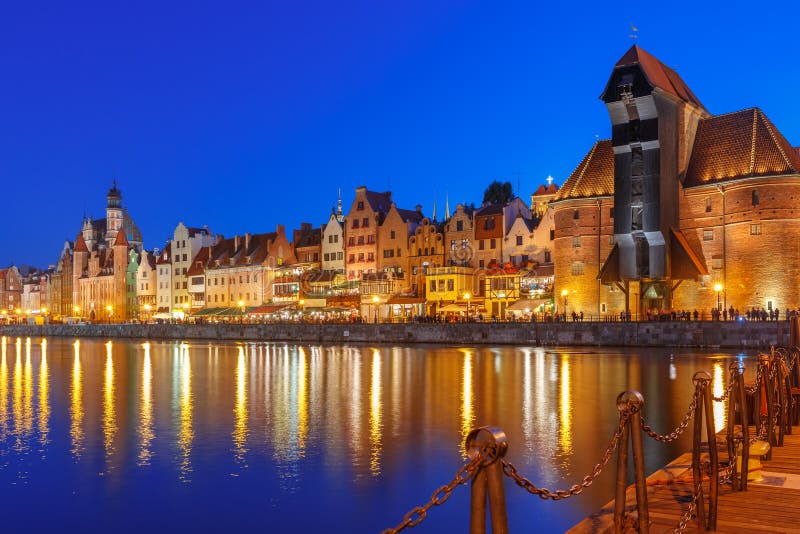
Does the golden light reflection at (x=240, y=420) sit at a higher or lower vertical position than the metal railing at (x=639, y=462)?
lower

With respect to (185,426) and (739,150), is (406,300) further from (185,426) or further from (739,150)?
(185,426)

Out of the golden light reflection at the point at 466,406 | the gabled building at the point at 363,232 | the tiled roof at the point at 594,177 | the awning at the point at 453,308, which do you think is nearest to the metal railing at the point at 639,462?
the golden light reflection at the point at 466,406

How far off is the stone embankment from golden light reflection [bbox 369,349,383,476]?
77.5 ft

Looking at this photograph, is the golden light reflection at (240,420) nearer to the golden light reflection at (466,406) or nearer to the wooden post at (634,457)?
the golden light reflection at (466,406)

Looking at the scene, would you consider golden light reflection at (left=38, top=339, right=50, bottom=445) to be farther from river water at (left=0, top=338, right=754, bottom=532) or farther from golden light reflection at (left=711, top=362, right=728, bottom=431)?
golden light reflection at (left=711, top=362, right=728, bottom=431)

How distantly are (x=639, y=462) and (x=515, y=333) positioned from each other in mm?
56407

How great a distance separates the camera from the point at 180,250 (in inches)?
4683

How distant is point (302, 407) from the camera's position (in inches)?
1052

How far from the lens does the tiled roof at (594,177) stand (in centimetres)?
6538

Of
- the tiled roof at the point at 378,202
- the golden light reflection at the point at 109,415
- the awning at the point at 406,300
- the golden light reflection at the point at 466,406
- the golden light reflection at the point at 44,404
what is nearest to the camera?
the golden light reflection at the point at 109,415

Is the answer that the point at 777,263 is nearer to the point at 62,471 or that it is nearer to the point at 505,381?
the point at 505,381

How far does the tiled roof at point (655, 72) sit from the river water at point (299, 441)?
84.2 feet

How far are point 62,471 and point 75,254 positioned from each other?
460 ft

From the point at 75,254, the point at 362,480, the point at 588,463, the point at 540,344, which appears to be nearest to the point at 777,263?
the point at 540,344
